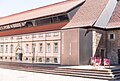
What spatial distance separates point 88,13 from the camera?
30.6 meters

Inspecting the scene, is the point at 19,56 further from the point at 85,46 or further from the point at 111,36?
the point at 111,36

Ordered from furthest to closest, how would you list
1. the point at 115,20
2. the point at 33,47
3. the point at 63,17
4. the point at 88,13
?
1. the point at 33,47
2. the point at 63,17
3. the point at 88,13
4. the point at 115,20

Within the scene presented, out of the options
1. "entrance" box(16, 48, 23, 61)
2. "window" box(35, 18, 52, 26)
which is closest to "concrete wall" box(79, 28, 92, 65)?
"window" box(35, 18, 52, 26)

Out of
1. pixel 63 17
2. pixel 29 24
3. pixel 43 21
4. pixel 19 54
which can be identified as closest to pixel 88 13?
pixel 63 17

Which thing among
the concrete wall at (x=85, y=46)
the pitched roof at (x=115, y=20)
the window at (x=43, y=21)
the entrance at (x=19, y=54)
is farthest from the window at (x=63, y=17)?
the entrance at (x=19, y=54)

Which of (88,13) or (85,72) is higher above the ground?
(88,13)

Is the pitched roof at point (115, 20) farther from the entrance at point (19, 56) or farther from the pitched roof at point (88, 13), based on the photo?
the entrance at point (19, 56)

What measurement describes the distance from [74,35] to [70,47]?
5.17ft

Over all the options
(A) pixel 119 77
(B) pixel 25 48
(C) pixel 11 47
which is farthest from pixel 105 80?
(C) pixel 11 47

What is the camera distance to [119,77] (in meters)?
18.7

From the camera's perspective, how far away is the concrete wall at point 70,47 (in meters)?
27.2

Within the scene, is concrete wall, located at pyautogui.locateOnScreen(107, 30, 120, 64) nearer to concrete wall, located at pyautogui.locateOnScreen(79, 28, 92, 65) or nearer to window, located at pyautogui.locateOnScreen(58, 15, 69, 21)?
concrete wall, located at pyautogui.locateOnScreen(79, 28, 92, 65)

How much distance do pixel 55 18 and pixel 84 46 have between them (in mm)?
8468

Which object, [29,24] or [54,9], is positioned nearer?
[54,9]
